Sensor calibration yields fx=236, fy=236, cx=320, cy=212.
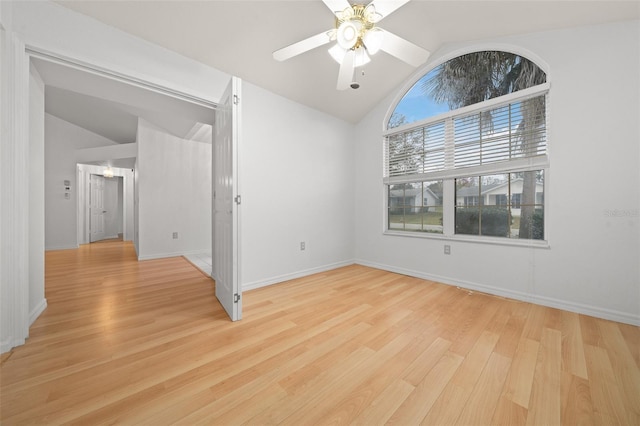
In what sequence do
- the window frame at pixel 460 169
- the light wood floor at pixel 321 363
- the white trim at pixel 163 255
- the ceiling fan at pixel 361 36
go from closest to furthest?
1. the light wood floor at pixel 321 363
2. the ceiling fan at pixel 361 36
3. the window frame at pixel 460 169
4. the white trim at pixel 163 255

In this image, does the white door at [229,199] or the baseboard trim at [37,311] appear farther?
the white door at [229,199]

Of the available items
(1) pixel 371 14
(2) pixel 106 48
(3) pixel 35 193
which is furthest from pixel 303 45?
(3) pixel 35 193

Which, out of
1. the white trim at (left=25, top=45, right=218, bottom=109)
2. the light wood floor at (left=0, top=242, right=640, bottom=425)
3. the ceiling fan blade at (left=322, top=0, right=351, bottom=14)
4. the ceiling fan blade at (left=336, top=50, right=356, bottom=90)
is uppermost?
Result: the ceiling fan blade at (left=322, top=0, right=351, bottom=14)

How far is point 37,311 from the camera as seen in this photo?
7.10ft

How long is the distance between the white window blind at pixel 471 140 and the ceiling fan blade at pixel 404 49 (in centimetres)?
167

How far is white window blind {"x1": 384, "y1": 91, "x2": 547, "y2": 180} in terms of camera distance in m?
2.65

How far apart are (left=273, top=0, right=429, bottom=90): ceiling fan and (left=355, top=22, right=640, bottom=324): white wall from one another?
1800mm

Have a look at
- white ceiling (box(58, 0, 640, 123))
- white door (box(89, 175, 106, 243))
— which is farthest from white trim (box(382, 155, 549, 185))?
white door (box(89, 175, 106, 243))

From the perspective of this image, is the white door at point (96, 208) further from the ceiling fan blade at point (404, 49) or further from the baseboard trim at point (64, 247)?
the ceiling fan blade at point (404, 49)

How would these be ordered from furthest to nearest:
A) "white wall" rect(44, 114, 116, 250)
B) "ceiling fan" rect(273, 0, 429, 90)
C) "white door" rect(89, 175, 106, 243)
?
"white door" rect(89, 175, 106, 243)
"white wall" rect(44, 114, 116, 250)
"ceiling fan" rect(273, 0, 429, 90)

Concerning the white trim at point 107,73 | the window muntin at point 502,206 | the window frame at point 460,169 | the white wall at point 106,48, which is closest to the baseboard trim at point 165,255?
the white trim at point 107,73

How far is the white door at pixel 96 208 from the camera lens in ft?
23.5

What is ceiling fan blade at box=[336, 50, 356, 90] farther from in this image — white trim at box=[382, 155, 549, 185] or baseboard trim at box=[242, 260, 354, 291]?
baseboard trim at box=[242, 260, 354, 291]

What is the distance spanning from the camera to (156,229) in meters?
5.04
